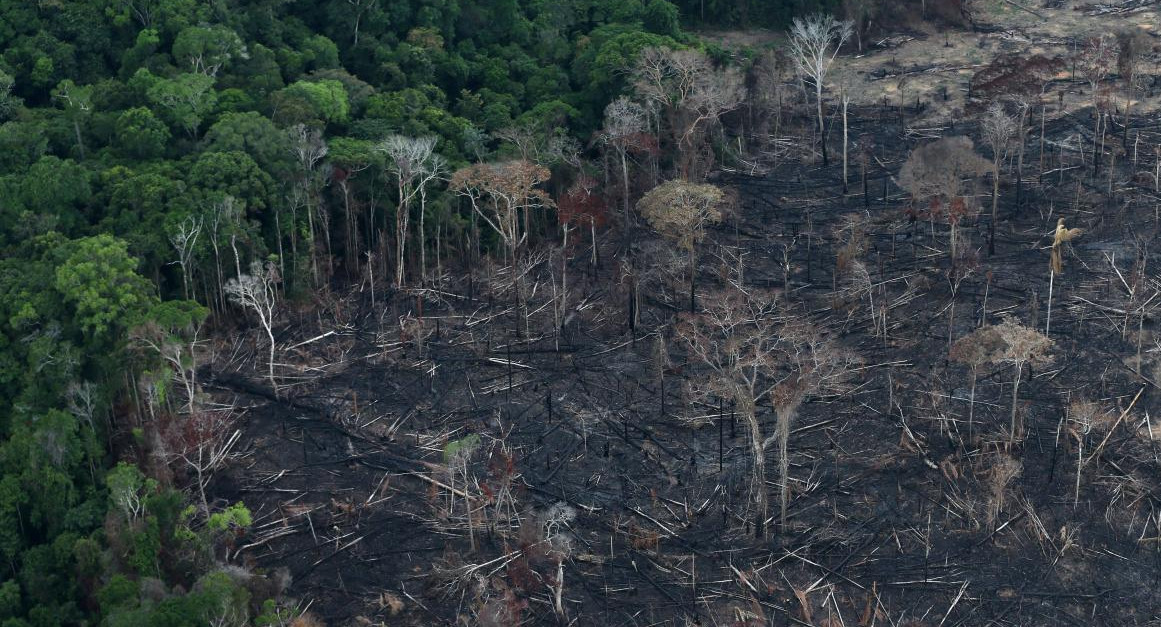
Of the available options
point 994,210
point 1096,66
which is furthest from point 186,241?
point 1096,66

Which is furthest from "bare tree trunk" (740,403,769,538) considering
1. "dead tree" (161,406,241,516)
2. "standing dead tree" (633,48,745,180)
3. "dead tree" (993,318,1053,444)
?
"standing dead tree" (633,48,745,180)

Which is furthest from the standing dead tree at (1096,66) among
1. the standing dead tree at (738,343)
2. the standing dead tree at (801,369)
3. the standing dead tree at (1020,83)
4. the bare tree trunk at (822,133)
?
the standing dead tree at (738,343)

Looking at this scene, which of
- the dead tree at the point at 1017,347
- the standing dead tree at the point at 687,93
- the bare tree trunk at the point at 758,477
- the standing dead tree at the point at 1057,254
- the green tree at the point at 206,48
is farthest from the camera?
the green tree at the point at 206,48

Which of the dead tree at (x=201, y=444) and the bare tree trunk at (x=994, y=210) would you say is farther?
the bare tree trunk at (x=994, y=210)

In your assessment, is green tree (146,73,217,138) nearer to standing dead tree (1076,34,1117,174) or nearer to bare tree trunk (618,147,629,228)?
bare tree trunk (618,147,629,228)

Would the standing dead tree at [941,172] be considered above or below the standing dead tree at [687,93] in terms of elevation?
below

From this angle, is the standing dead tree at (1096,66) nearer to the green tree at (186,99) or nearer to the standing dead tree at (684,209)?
the standing dead tree at (684,209)
